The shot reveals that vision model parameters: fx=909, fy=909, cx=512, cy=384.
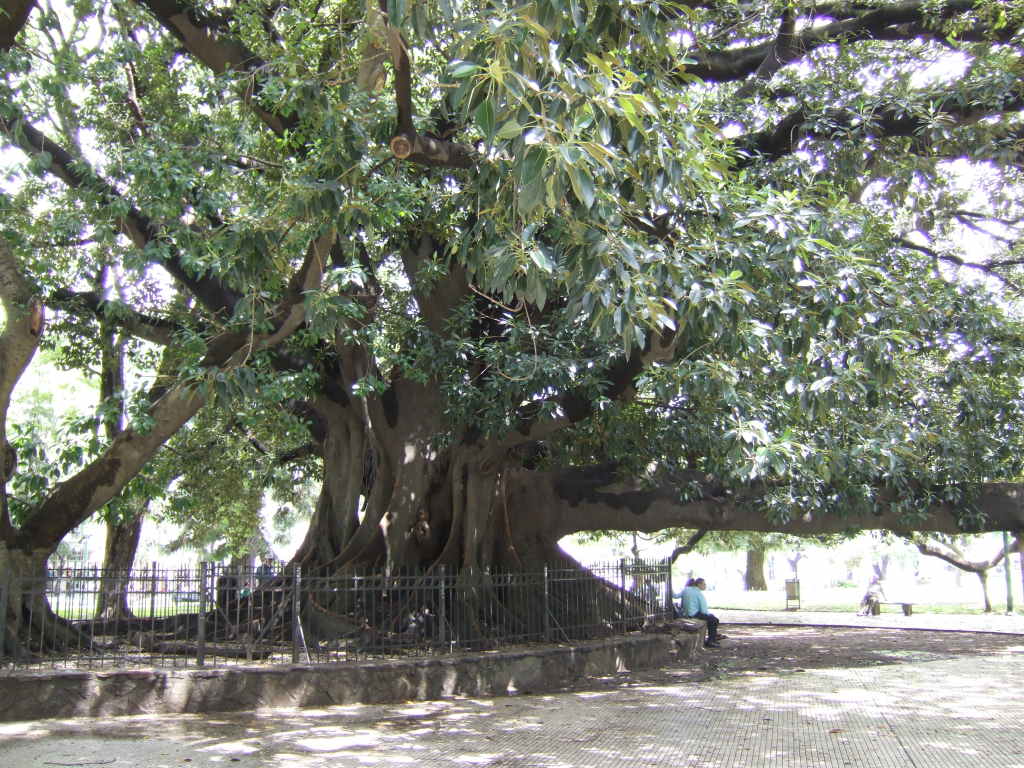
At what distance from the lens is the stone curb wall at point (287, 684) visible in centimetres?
851

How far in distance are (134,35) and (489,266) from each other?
9.01 m

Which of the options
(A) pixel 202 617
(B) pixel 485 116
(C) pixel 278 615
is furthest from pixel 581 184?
(C) pixel 278 615

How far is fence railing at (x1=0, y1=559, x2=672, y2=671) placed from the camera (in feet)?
32.2

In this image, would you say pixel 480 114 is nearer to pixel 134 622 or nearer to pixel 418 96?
pixel 418 96

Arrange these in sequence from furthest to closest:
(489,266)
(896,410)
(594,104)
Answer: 1. (896,410)
2. (489,266)
3. (594,104)

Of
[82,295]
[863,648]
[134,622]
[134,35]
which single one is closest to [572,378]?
[82,295]

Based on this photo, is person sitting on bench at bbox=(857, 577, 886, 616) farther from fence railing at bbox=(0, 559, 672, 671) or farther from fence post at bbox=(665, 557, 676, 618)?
fence railing at bbox=(0, 559, 672, 671)

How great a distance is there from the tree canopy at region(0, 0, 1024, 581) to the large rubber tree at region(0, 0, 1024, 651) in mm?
48

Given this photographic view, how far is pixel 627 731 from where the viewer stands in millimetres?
7934

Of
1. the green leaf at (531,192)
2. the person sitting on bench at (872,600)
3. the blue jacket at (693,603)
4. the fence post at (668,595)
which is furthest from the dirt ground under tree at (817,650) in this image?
the green leaf at (531,192)

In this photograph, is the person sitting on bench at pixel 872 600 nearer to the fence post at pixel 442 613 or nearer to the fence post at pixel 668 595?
the fence post at pixel 668 595

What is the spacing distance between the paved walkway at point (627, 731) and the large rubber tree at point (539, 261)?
7.40 feet

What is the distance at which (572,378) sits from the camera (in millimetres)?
9617

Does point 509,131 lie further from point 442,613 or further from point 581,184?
point 442,613
